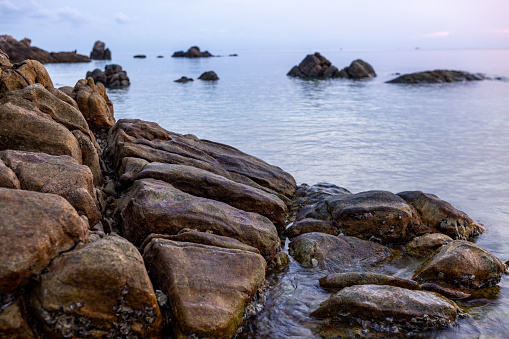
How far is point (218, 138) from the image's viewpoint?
96.0 ft

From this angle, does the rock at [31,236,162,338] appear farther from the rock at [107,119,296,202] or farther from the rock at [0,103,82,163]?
the rock at [107,119,296,202]

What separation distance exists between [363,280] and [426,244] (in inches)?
142

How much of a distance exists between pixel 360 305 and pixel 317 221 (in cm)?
461

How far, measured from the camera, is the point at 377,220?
37.7 ft

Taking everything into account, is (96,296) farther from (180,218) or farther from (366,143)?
(366,143)

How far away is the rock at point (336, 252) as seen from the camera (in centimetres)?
1017

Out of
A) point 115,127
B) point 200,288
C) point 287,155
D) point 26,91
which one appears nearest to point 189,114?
point 287,155

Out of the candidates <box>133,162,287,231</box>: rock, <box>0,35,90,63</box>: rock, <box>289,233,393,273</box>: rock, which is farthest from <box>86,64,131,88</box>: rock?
<box>289,233,393,273</box>: rock

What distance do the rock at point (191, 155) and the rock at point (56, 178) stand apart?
3.96 metres

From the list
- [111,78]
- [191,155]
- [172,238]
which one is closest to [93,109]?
[191,155]

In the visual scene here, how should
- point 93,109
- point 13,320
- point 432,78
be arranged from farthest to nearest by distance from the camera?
point 432,78
point 93,109
point 13,320

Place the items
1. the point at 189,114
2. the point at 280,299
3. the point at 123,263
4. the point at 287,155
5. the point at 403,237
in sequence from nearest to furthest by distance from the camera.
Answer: the point at 123,263
the point at 280,299
the point at 403,237
the point at 287,155
the point at 189,114

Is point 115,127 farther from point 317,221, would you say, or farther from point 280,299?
point 280,299

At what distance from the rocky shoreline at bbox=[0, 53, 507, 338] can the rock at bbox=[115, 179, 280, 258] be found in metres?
0.03
